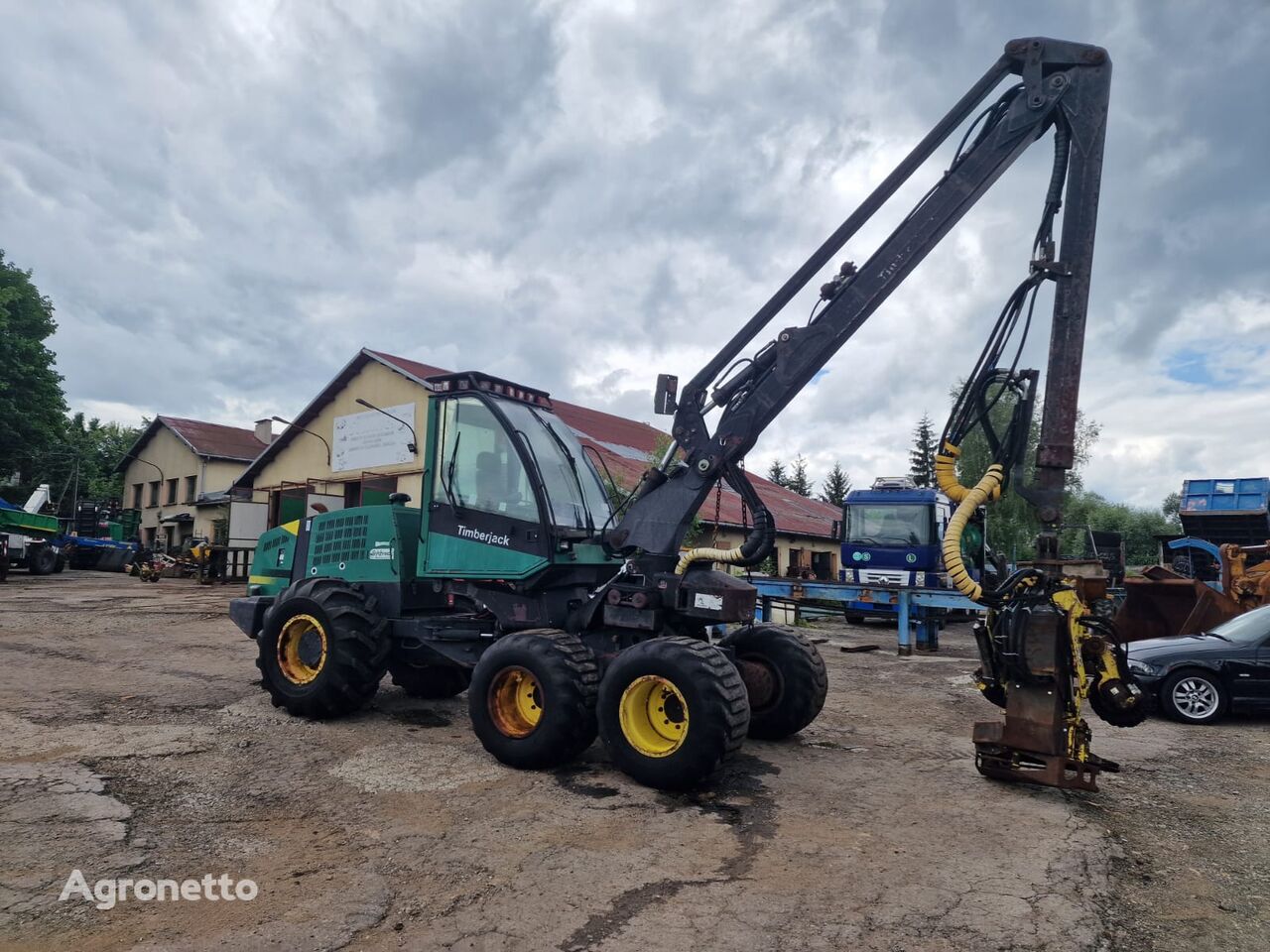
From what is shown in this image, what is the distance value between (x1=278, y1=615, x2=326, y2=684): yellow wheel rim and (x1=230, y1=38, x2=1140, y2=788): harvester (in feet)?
0.06

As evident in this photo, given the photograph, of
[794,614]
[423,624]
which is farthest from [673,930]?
[794,614]

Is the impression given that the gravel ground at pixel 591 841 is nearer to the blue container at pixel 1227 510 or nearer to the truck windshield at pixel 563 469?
the truck windshield at pixel 563 469

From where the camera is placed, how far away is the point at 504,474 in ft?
23.1

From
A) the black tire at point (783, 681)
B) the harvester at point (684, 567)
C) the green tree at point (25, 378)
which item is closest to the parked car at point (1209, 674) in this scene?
the harvester at point (684, 567)

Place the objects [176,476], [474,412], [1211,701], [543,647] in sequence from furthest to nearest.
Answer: [176,476] → [1211,701] → [474,412] → [543,647]

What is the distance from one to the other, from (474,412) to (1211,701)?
26.2ft

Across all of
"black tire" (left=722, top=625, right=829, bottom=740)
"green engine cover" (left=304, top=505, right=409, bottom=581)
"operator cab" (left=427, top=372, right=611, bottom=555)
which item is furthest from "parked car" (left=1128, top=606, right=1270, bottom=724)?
"green engine cover" (left=304, top=505, right=409, bottom=581)

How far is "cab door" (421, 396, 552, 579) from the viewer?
268 inches

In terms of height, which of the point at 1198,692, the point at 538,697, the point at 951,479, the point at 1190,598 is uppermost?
the point at 951,479

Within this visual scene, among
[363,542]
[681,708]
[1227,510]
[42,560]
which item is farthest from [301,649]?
[1227,510]

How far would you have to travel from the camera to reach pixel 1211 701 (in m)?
8.91

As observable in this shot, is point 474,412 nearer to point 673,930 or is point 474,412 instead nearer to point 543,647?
point 543,647

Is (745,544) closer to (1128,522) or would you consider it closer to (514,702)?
(514,702)

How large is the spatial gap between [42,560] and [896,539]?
25.3 m
